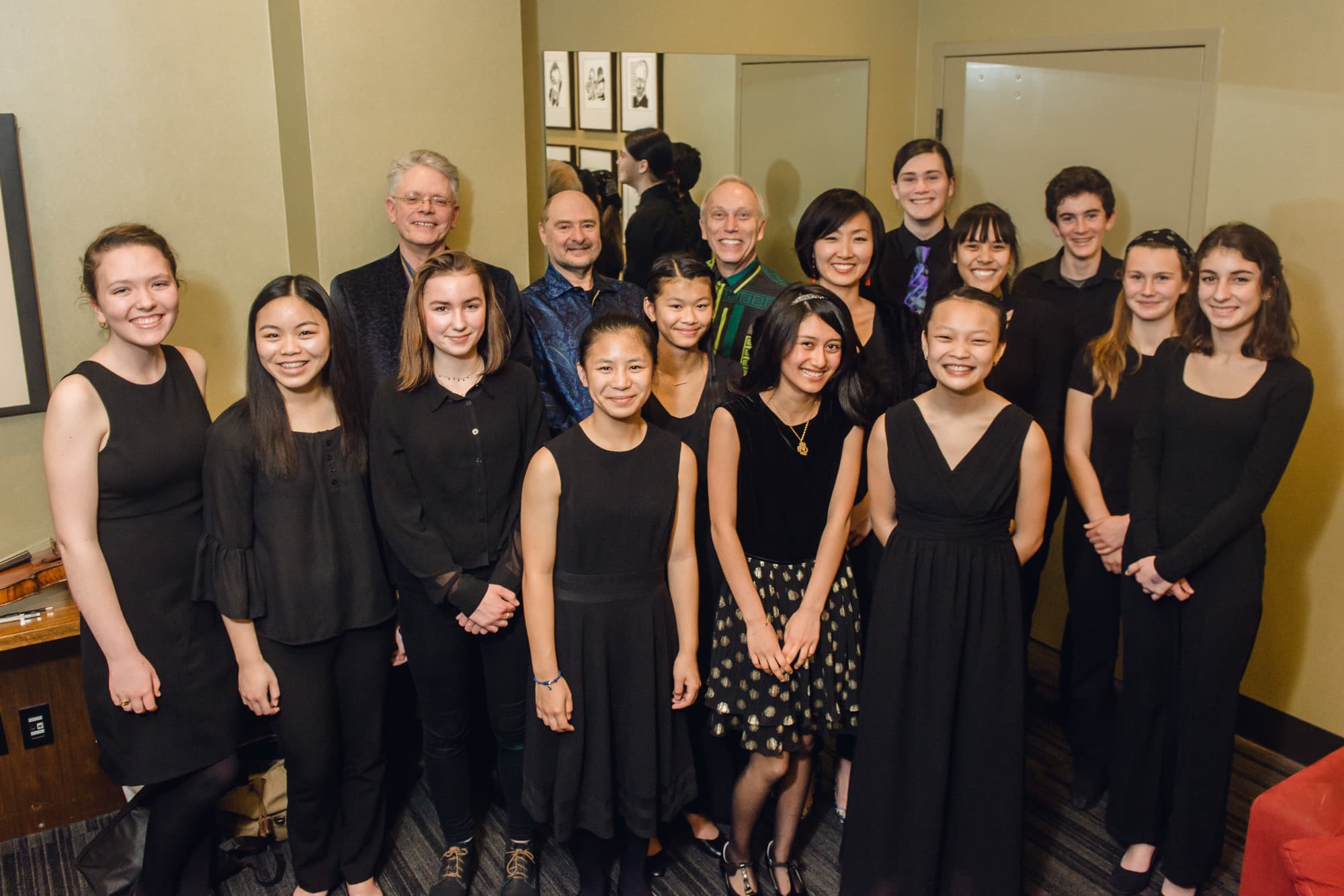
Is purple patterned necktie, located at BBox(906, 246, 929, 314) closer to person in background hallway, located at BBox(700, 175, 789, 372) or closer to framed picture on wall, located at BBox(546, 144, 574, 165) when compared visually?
person in background hallway, located at BBox(700, 175, 789, 372)

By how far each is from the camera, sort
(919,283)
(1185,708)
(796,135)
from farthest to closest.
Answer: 1. (796,135)
2. (919,283)
3. (1185,708)

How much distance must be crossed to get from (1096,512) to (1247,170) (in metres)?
1.35

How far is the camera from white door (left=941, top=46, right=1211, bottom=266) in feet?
11.8

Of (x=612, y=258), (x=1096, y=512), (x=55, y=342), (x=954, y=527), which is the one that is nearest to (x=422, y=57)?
(x=612, y=258)

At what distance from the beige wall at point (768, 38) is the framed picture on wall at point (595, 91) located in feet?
0.19

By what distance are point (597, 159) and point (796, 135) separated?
0.99 m

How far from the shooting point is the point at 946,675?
7.83ft

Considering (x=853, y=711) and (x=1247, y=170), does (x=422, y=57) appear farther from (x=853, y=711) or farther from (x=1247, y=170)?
(x=1247, y=170)

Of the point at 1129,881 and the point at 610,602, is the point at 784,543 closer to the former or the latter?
the point at 610,602

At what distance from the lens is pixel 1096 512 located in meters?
2.93

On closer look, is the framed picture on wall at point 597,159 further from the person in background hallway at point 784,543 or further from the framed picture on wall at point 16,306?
the framed picture on wall at point 16,306

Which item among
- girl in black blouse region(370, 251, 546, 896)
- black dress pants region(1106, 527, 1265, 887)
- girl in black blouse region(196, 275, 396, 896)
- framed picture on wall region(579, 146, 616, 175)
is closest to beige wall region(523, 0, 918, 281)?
framed picture on wall region(579, 146, 616, 175)

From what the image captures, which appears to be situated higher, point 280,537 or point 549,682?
point 280,537

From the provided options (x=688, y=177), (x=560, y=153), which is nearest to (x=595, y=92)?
(x=560, y=153)
